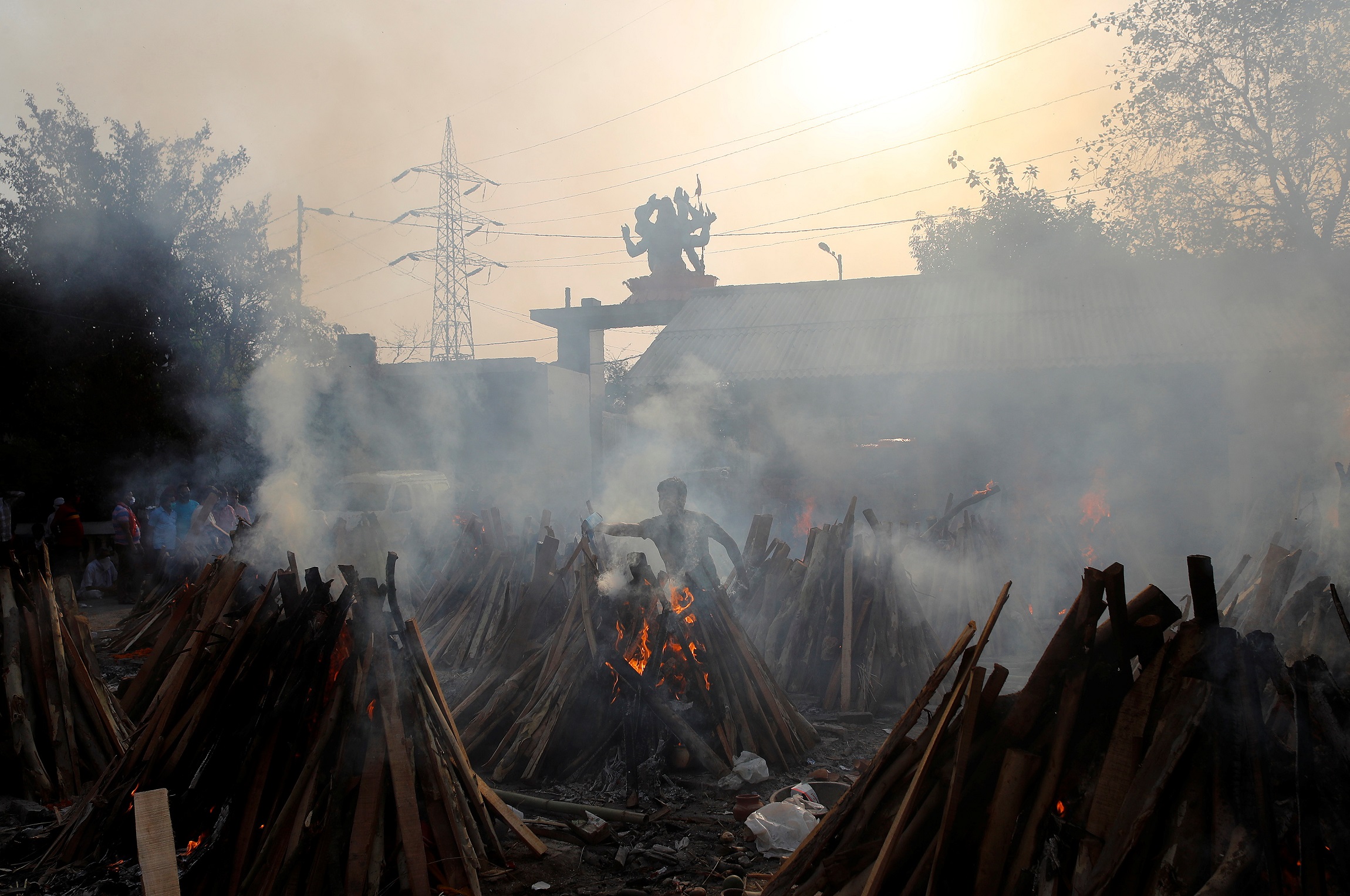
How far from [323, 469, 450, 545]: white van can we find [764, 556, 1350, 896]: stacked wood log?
39.4 feet

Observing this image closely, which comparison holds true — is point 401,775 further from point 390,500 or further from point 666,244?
point 666,244

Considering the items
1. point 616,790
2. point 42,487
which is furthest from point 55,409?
point 616,790

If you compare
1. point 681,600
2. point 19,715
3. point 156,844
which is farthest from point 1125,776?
point 19,715

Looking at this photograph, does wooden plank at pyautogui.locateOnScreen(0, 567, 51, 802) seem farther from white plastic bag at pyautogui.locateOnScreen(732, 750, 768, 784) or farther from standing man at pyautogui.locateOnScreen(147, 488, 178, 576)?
standing man at pyautogui.locateOnScreen(147, 488, 178, 576)

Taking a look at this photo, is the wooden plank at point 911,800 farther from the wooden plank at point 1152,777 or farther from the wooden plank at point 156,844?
the wooden plank at point 156,844

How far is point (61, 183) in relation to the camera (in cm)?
1642

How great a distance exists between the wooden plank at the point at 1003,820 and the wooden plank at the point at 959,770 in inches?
4.3

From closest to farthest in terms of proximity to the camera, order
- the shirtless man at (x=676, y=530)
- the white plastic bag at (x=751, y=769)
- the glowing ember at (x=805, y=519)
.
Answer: the white plastic bag at (x=751, y=769) → the shirtless man at (x=676, y=530) → the glowing ember at (x=805, y=519)

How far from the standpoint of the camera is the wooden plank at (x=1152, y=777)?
218 centimetres

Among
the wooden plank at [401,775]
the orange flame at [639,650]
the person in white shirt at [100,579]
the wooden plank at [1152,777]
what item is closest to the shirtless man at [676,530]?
the orange flame at [639,650]

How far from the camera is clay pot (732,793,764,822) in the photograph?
4.77 metres

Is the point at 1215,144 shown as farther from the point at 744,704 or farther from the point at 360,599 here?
the point at 360,599

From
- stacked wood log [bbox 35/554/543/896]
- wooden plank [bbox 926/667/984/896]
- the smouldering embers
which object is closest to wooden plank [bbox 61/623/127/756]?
stacked wood log [bbox 35/554/543/896]

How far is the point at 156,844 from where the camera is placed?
298 centimetres
